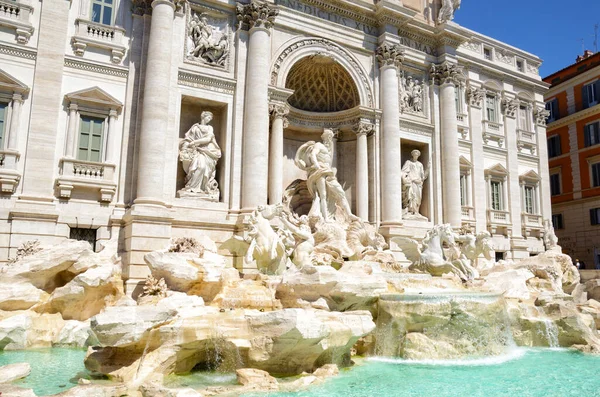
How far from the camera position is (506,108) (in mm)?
24328

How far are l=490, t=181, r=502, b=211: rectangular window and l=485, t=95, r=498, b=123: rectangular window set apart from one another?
3.20m

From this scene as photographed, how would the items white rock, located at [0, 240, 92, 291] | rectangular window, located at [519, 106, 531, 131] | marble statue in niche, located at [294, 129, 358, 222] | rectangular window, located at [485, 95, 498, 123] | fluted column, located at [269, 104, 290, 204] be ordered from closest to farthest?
white rock, located at [0, 240, 92, 291] < fluted column, located at [269, 104, 290, 204] < marble statue in niche, located at [294, 129, 358, 222] < rectangular window, located at [485, 95, 498, 123] < rectangular window, located at [519, 106, 531, 131]

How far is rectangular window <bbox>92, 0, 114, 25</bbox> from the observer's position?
50.0 feet

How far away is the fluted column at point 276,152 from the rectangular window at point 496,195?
11.6m

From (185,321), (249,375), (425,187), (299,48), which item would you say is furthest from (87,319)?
(425,187)

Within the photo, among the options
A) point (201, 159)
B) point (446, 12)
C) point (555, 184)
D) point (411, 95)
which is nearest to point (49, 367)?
point (201, 159)

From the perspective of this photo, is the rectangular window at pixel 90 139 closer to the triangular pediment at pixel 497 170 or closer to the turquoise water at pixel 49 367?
the turquoise water at pixel 49 367

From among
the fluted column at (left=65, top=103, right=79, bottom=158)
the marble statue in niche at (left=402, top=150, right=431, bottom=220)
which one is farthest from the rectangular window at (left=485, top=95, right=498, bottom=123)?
the fluted column at (left=65, top=103, right=79, bottom=158)

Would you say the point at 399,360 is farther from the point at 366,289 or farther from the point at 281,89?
the point at 281,89

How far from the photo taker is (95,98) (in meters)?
14.5

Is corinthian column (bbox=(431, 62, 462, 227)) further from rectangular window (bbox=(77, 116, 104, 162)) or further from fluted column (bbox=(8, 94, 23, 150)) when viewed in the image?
fluted column (bbox=(8, 94, 23, 150))

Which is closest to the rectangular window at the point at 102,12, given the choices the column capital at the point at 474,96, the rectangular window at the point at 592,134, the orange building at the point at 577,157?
the column capital at the point at 474,96

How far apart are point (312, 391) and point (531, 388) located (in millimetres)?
3614

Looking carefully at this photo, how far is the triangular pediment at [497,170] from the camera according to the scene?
23.0 m
